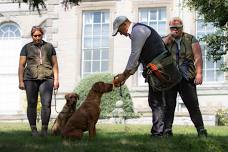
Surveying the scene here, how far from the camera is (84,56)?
23.5m

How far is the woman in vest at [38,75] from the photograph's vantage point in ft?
31.2

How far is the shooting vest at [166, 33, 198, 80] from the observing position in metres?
8.77

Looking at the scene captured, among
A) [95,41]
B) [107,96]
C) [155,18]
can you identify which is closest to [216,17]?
[107,96]

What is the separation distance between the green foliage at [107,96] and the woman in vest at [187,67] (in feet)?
38.2

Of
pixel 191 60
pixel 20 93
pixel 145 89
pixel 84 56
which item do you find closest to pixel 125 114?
pixel 145 89

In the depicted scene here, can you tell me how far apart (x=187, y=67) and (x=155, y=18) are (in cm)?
1421

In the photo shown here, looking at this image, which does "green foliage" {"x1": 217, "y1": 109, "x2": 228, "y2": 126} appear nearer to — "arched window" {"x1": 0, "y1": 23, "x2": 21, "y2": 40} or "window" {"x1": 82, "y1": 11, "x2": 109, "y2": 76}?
"window" {"x1": 82, "y1": 11, "x2": 109, "y2": 76}

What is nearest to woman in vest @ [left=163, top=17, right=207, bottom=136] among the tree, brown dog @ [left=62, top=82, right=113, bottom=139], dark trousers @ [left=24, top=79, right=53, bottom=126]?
brown dog @ [left=62, top=82, right=113, bottom=139]

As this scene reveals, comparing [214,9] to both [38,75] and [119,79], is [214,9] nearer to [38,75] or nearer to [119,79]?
[38,75]

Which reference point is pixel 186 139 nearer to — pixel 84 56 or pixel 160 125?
pixel 160 125

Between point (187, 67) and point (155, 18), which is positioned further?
point (155, 18)

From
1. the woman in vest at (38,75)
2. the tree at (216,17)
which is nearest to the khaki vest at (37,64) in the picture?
the woman in vest at (38,75)

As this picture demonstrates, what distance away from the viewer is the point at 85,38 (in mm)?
23484

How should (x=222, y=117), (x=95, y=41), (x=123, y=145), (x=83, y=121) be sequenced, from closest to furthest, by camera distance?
1. (x=123, y=145)
2. (x=83, y=121)
3. (x=222, y=117)
4. (x=95, y=41)
